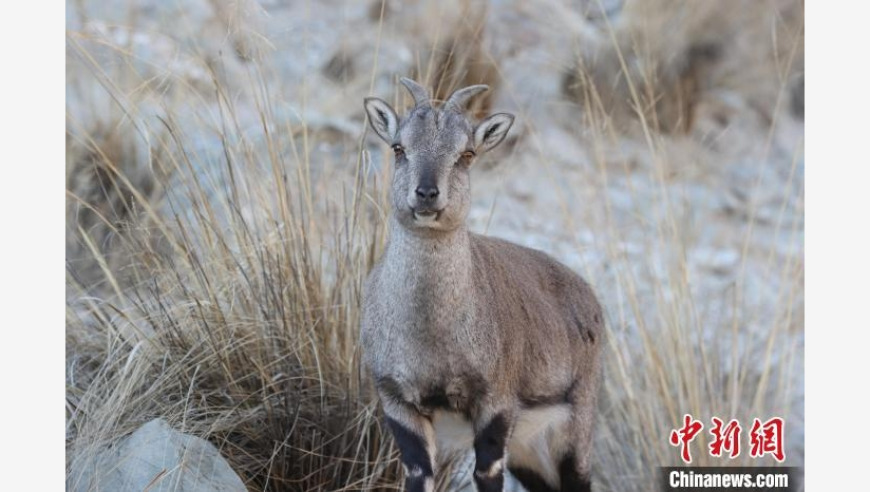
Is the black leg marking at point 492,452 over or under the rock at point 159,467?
over

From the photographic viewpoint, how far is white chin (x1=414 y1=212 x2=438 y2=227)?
17.4ft

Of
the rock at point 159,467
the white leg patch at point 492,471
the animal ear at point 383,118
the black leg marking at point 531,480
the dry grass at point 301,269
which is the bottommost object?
the black leg marking at point 531,480

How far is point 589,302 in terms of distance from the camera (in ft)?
21.6

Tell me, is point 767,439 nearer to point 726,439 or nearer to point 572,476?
point 726,439

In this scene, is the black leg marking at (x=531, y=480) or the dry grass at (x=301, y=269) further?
the dry grass at (x=301, y=269)

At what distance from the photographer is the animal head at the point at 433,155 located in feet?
17.3

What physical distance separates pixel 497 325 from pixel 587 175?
3.30 m

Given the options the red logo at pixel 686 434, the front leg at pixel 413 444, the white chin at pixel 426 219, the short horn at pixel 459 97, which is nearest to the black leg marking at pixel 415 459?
the front leg at pixel 413 444

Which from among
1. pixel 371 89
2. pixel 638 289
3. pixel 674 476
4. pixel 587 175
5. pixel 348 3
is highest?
pixel 348 3

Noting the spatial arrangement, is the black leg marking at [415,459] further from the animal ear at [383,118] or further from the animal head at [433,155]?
the animal ear at [383,118]

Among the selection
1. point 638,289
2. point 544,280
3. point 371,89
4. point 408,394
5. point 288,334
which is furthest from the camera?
point 638,289

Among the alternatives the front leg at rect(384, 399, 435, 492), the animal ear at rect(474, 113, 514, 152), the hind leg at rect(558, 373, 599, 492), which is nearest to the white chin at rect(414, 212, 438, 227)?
the animal ear at rect(474, 113, 514, 152)

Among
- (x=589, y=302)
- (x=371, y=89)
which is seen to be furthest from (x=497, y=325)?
(x=371, y=89)
